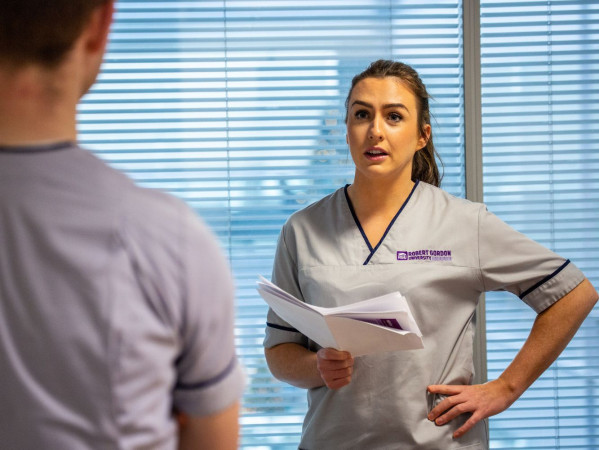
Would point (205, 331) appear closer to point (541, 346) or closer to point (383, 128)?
point (383, 128)

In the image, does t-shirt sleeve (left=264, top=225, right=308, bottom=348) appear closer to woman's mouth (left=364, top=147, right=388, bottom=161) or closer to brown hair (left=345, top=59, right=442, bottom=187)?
woman's mouth (left=364, top=147, right=388, bottom=161)

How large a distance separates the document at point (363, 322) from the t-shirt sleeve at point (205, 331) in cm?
74

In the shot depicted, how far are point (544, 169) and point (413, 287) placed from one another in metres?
1.03

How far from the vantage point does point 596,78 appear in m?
2.49

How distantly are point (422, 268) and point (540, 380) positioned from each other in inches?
40.2

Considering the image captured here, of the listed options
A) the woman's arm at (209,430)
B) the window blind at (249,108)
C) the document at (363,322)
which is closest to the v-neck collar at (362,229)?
the document at (363,322)

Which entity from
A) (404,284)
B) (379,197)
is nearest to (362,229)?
(379,197)

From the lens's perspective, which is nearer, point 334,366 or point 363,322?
point 363,322

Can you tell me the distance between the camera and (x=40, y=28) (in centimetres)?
60

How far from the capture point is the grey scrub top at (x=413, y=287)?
1.71 meters

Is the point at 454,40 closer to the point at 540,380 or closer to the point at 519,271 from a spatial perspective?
the point at 519,271

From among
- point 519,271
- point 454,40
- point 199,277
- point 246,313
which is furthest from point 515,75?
point 199,277

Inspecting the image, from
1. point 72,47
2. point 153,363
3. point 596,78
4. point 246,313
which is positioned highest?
point 596,78

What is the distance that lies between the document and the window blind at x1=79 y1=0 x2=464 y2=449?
36.0 inches
